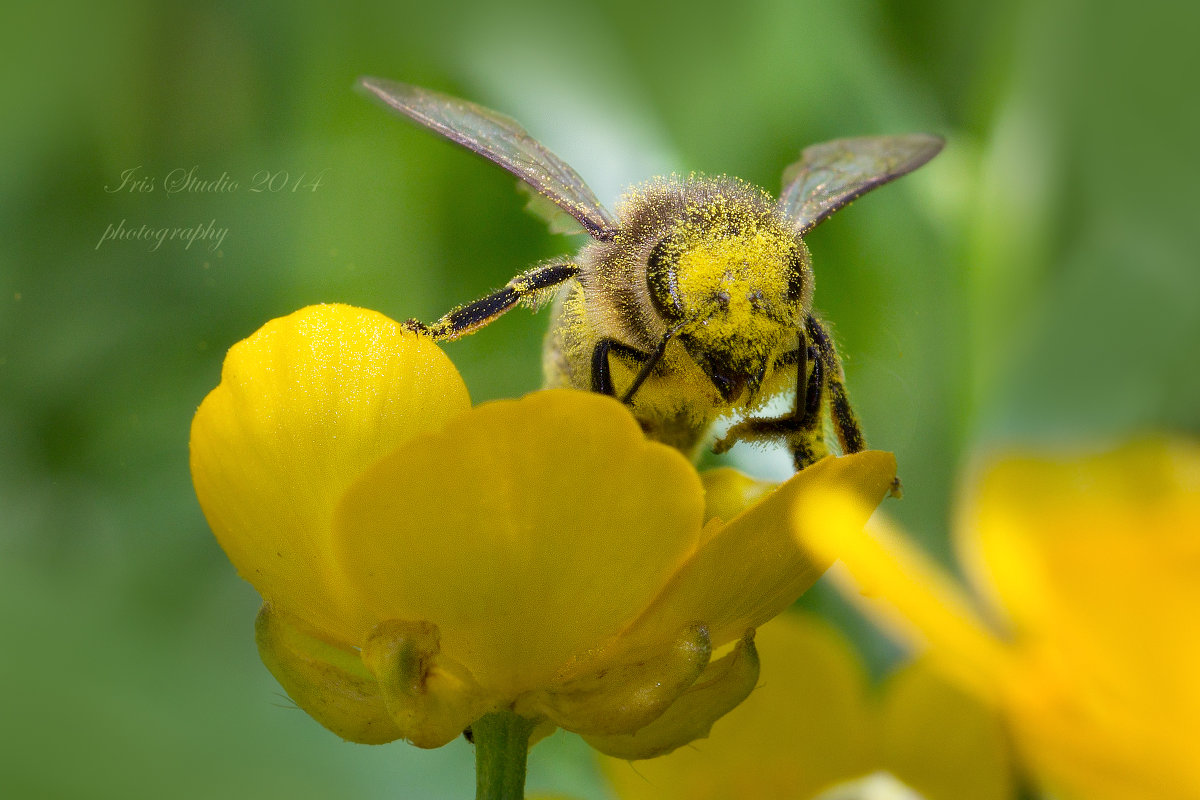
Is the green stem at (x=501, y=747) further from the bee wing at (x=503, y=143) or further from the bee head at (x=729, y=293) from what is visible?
the bee wing at (x=503, y=143)

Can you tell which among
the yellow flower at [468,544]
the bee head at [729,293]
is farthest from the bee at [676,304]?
the yellow flower at [468,544]

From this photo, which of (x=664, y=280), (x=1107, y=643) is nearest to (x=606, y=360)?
(x=664, y=280)

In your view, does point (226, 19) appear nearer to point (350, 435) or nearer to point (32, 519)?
point (32, 519)

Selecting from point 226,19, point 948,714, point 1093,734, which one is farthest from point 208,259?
point 1093,734

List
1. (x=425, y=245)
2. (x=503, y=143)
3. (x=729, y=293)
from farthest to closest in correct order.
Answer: (x=425, y=245) → (x=503, y=143) → (x=729, y=293)

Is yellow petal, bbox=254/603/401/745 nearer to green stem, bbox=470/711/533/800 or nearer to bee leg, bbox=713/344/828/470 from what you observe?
green stem, bbox=470/711/533/800

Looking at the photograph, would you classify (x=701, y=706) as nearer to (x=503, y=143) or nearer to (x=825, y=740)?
(x=825, y=740)
